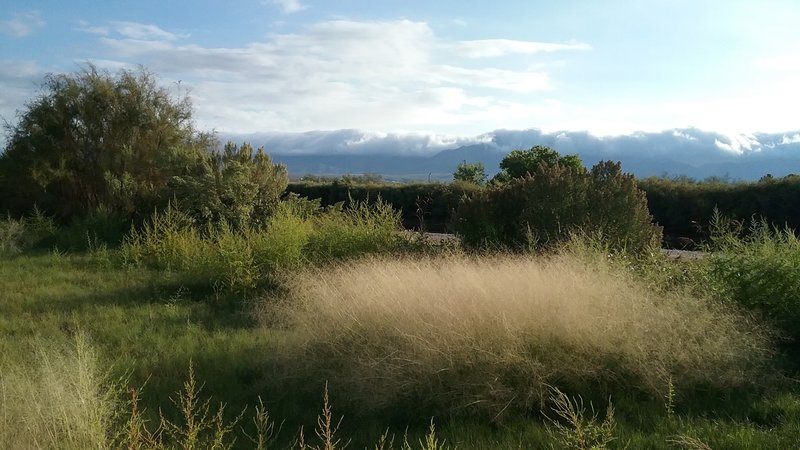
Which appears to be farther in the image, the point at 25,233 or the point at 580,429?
the point at 25,233

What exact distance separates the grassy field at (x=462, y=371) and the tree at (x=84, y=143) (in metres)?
12.4

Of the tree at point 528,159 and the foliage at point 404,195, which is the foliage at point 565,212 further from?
the tree at point 528,159

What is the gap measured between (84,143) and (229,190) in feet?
23.7

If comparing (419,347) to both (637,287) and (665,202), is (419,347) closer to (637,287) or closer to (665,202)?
(637,287)

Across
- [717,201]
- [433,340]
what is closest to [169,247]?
[433,340]

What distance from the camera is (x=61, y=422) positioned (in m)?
4.07

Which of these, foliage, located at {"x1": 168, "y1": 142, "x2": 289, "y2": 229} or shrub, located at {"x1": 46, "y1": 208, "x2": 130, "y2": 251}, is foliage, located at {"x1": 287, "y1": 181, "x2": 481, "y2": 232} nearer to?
foliage, located at {"x1": 168, "y1": 142, "x2": 289, "y2": 229}

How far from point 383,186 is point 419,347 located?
28.0 metres

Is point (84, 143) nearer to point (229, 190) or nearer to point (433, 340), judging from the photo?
point (229, 190)

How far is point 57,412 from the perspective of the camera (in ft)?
13.6

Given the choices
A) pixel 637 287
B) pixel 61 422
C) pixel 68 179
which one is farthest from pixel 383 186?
pixel 61 422

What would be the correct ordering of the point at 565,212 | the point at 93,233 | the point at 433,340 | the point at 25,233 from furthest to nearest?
the point at 25,233, the point at 93,233, the point at 565,212, the point at 433,340

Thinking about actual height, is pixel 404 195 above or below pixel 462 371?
below

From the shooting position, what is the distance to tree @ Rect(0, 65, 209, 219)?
18.4 metres
